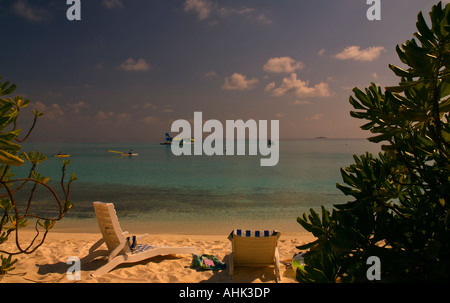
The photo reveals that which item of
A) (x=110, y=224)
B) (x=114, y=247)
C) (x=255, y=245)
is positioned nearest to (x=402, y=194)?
→ (x=255, y=245)

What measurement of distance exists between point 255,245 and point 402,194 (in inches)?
153

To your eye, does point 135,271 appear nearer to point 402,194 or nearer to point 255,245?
point 255,245

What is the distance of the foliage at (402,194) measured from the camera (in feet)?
3.75

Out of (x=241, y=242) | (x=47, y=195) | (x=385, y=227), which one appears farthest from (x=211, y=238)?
(x=47, y=195)

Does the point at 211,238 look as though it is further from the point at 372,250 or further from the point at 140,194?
the point at 140,194

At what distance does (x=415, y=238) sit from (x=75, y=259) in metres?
6.22

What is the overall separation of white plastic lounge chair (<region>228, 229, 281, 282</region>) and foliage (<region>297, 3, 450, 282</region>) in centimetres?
370

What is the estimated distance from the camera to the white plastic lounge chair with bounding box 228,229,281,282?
5.18 metres

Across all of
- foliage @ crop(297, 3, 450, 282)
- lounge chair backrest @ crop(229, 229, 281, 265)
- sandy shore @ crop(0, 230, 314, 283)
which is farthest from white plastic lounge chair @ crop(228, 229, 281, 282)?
foliage @ crop(297, 3, 450, 282)

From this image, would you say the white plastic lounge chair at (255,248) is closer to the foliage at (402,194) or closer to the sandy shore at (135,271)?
the sandy shore at (135,271)

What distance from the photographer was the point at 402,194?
1679 mm

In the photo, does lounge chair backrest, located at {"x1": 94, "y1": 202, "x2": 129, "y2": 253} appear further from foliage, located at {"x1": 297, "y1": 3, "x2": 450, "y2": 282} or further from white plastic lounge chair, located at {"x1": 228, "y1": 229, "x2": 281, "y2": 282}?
foliage, located at {"x1": 297, "y1": 3, "x2": 450, "y2": 282}

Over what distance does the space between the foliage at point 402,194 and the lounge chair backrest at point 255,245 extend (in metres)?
3.69
